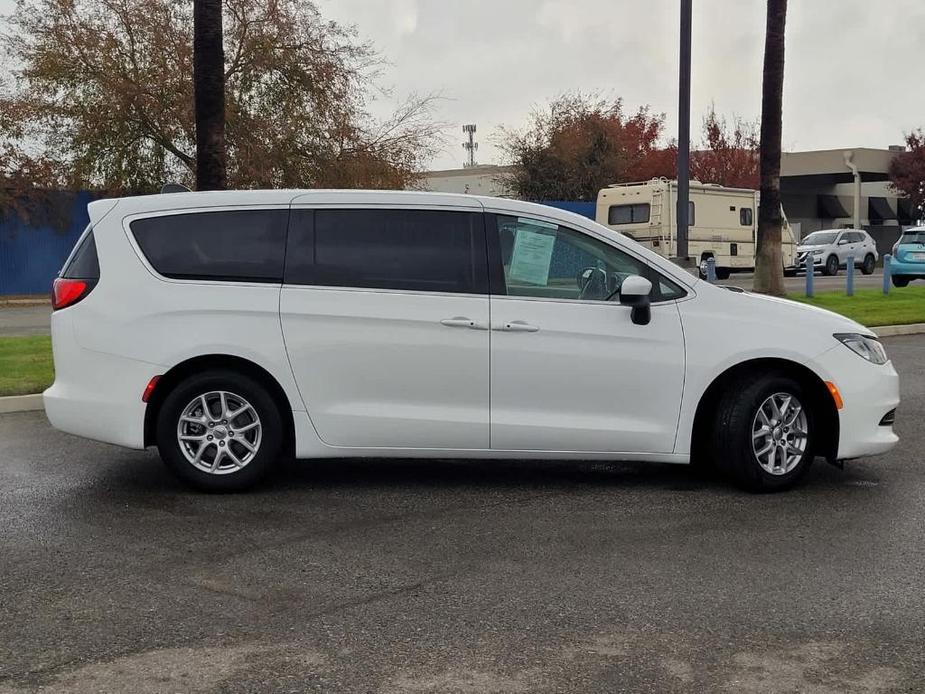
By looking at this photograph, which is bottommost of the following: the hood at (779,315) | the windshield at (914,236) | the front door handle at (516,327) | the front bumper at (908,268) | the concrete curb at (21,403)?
the concrete curb at (21,403)

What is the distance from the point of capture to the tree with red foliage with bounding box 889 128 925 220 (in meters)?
57.9

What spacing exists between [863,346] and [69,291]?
15.7 ft

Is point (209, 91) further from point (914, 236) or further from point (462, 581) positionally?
point (914, 236)

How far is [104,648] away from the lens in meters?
4.26

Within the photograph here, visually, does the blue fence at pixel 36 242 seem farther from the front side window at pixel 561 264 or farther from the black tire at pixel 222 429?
the front side window at pixel 561 264

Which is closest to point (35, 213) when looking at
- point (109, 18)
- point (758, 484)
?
point (109, 18)

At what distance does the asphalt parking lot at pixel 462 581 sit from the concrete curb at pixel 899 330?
30.3 feet

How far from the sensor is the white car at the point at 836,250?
3875 cm

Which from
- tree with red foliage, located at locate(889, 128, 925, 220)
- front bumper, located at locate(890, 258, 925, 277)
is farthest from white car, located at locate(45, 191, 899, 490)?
tree with red foliage, located at locate(889, 128, 925, 220)

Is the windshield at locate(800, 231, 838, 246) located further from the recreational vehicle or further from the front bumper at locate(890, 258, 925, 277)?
the front bumper at locate(890, 258, 925, 277)

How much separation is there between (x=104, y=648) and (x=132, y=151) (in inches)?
1062

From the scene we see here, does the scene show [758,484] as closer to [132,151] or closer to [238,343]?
[238,343]

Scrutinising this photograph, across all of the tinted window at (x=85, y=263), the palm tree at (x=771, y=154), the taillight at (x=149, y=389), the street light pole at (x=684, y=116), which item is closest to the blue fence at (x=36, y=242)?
the street light pole at (x=684, y=116)

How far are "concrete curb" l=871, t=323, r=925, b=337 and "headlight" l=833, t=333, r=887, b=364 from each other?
31.6 ft
